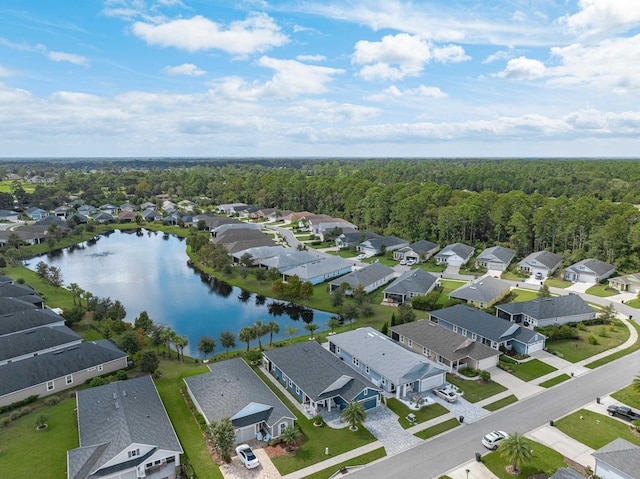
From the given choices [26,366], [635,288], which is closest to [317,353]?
[26,366]

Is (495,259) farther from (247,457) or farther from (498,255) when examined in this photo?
(247,457)

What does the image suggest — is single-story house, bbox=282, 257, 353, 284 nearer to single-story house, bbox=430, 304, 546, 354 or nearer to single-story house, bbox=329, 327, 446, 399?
single-story house, bbox=329, 327, 446, 399

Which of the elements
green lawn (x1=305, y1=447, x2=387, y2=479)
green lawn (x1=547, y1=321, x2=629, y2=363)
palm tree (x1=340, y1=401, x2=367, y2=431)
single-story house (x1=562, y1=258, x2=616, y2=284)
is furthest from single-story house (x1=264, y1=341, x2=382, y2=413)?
single-story house (x1=562, y1=258, x2=616, y2=284)

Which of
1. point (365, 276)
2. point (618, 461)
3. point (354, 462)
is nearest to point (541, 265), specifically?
point (365, 276)

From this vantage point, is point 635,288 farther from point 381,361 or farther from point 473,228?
point 381,361

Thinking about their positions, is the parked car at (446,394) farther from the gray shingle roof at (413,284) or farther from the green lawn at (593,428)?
the gray shingle roof at (413,284)

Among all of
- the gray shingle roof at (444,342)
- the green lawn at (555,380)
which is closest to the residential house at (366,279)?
the gray shingle roof at (444,342)

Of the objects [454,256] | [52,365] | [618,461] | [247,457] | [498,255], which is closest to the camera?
[618,461]
